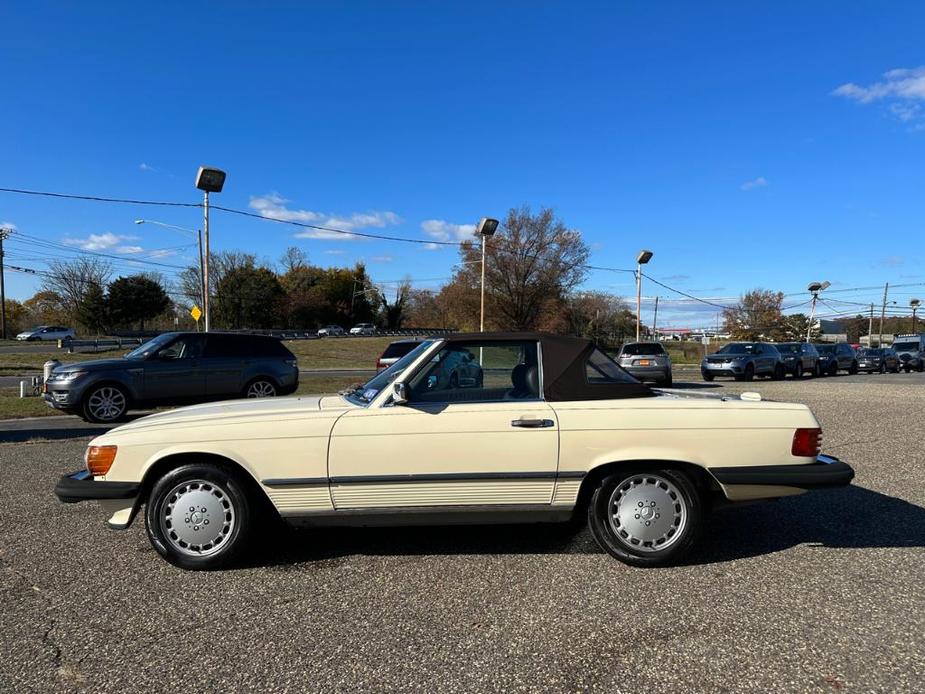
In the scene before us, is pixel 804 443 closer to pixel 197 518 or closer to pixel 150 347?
pixel 197 518

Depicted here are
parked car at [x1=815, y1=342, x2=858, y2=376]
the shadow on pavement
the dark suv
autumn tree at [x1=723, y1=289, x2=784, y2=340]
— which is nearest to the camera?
the shadow on pavement

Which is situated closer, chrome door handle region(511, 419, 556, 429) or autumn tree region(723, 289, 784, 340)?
chrome door handle region(511, 419, 556, 429)

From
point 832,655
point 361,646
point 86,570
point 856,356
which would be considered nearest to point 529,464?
point 361,646

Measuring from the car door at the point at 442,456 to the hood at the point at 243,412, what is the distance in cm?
30

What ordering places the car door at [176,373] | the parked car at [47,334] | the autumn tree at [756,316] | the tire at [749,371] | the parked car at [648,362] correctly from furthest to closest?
the autumn tree at [756,316] → the parked car at [47,334] → the tire at [749,371] → the parked car at [648,362] → the car door at [176,373]

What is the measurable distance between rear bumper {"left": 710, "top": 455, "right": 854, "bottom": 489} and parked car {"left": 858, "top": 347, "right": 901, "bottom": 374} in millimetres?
37809

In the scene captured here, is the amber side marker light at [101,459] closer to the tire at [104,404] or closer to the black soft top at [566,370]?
the black soft top at [566,370]

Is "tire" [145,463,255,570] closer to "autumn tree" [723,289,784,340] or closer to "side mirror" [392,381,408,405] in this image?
"side mirror" [392,381,408,405]

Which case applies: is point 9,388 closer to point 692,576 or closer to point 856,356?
point 692,576

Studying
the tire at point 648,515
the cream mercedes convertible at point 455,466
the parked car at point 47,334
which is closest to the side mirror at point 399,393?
the cream mercedes convertible at point 455,466

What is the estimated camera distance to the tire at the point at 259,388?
38.4 feet

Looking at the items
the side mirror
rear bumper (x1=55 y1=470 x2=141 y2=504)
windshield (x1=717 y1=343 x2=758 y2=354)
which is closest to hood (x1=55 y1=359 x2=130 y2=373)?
rear bumper (x1=55 y1=470 x2=141 y2=504)

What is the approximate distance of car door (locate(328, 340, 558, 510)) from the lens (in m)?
3.70

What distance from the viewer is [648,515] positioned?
3820 mm
